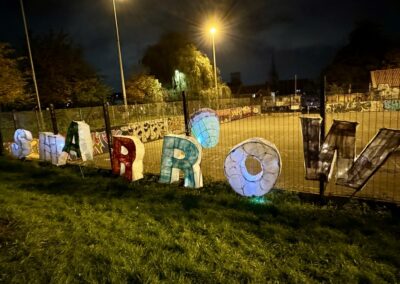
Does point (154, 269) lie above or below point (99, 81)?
below

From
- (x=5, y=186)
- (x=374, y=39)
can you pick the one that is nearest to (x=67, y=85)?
(x=5, y=186)

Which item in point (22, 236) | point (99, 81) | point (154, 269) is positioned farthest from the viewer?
point (99, 81)

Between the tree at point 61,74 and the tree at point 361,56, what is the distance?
4345cm

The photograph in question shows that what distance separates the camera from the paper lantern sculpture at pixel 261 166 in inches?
228

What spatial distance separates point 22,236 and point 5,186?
3.63m

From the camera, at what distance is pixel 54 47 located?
2655 centimetres

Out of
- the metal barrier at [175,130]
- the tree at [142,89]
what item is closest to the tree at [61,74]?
A: the tree at [142,89]

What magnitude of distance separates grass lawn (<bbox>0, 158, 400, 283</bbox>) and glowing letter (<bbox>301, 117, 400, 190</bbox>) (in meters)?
0.51

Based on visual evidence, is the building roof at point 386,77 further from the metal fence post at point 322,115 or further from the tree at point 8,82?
the metal fence post at point 322,115

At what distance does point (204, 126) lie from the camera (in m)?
7.43

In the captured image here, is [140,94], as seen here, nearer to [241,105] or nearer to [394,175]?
[241,105]

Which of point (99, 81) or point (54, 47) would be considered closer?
point (54, 47)

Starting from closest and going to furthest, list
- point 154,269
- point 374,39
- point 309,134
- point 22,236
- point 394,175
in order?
point 154,269
point 22,236
point 309,134
point 394,175
point 374,39

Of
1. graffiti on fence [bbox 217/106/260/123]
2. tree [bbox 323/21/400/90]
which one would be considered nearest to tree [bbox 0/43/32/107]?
graffiti on fence [bbox 217/106/260/123]
